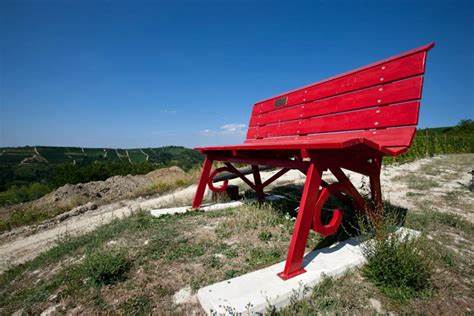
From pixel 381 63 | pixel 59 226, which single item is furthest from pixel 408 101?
pixel 59 226

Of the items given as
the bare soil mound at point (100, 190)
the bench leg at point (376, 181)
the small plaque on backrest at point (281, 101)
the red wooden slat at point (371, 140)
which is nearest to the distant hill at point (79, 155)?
the bare soil mound at point (100, 190)

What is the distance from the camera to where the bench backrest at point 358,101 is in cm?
242

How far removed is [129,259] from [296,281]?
1699 millimetres

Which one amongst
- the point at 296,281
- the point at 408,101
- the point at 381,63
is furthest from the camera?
the point at 381,63

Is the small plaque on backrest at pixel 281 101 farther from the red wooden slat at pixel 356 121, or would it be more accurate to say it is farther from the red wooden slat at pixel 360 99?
the red wooden slat at pixel 356 121

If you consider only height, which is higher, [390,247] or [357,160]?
[357,160]

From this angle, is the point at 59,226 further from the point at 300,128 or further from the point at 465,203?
the point at 465,203

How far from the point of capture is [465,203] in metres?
4.66

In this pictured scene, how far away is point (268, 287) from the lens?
190cm

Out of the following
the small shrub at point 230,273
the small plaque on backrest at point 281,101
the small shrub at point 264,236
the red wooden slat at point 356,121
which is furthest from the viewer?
the small plaque on backrest at point 281,101

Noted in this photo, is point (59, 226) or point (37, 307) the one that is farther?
point (59, 226)

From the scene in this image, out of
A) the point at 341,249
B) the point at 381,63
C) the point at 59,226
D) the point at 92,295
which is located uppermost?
the point at 381,63

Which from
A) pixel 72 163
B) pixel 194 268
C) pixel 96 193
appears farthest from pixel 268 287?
pixel 72 163

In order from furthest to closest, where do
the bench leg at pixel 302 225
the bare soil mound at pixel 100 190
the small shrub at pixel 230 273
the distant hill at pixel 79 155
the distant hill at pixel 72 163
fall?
the distant hill at pixel 79 155 → the distant hill at pixel 72 163 → the bare soil mound at pixel 100 190 → the small shrub at pixel 230 273 → the bench leg at pixel 302 225
